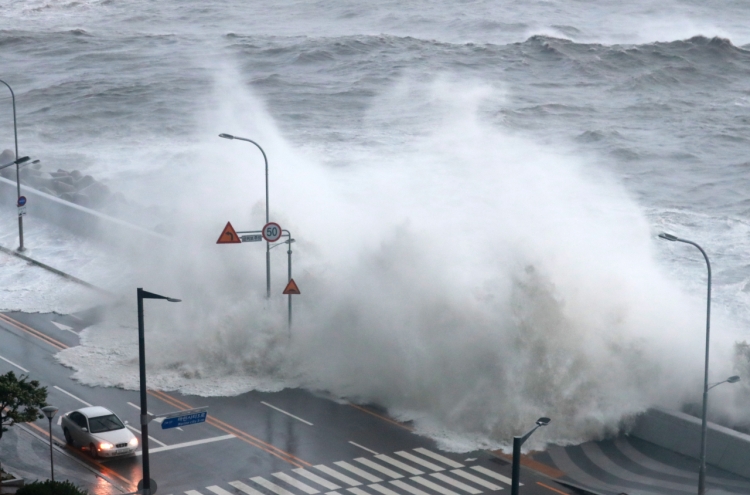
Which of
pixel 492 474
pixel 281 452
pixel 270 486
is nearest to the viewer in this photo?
pixel 270 486

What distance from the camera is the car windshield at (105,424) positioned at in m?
24.1

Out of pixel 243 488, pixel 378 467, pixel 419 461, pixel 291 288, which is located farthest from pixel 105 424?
pixel 419 461

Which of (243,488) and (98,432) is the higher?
(98,432)

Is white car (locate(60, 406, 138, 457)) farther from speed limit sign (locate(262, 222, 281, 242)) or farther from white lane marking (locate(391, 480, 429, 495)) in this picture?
speed limit sign (locate(262, 222, 281, 242))

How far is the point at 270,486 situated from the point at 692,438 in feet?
36.3

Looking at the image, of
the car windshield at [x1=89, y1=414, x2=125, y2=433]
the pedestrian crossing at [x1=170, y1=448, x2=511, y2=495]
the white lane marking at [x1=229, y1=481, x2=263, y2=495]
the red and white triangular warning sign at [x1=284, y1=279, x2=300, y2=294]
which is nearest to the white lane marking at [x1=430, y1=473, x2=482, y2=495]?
the pedestrian crossing at [x1=170, y1=448, x2=511, y2=495]

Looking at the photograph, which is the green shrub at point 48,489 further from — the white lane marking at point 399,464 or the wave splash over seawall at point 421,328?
the wave splash over seawall at point 421,328

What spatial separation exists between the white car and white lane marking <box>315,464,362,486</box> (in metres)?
4.72

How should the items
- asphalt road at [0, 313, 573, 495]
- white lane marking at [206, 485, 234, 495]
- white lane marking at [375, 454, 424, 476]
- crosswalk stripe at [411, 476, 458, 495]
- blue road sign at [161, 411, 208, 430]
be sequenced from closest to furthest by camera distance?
blue road sign at [161, 411, 208, 430], white lane marking at [206, 485, 234, 495], crosswalk stripe at [411, 476, 458, 495], asphalt road at [0, 313, 573, 495], white lane marking at [375, 454, 424, 476]

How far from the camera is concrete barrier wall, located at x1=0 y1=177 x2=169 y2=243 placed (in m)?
41.2

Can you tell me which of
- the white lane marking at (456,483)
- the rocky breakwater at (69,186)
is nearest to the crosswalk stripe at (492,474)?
the white lane marking at (456,483)

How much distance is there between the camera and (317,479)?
22766 millimetres

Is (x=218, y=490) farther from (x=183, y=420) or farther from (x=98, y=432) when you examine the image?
(x=98, y=432)

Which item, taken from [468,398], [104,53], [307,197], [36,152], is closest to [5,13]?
[104,53]
